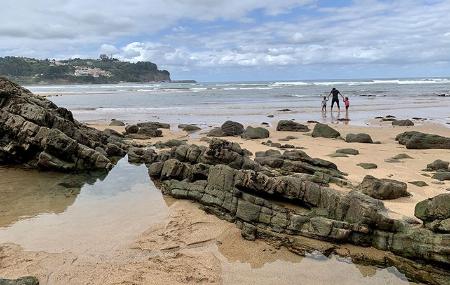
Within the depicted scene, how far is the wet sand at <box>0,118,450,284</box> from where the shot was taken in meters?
7.68

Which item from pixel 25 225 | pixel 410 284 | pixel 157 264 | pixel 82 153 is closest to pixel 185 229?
pixel 157 264

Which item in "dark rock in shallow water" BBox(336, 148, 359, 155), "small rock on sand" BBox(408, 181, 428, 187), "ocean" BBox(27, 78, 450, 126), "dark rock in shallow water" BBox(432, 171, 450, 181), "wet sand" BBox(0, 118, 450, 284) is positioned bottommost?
"ocean" BBox(27, 78, 450, 126)

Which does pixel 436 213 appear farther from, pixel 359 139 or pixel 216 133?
pixel 216 133

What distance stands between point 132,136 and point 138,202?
13.1 metres

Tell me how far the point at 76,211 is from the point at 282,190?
5.37 metres

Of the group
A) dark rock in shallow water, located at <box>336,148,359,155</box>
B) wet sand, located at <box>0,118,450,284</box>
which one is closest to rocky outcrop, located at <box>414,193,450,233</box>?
A: wet sand, located at <box>0,118,450,284</box>

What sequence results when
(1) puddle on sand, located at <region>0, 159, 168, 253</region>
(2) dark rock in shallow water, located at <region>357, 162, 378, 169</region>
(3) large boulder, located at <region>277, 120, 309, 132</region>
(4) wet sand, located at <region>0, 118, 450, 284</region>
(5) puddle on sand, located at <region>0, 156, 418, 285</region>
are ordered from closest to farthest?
(4) wet sand, located at <region>0, 118, 450, 284</region> → (5) puddle on sand, located at <region>0, 156, 418, 285</region> → (1) puddle on sand, located at <region>0, 159, 168, 253</region> → (2) dark rock in shallow water, located at <region>357, 162, 378, 169</region> → (3) large boulder, located at <region>277, 120, 309, 132</region>

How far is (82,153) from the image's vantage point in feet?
53.4

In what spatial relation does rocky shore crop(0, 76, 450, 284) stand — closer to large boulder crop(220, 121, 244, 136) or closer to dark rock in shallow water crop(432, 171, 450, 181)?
dark rock in shallow water crop(432, 171, 450, 181)

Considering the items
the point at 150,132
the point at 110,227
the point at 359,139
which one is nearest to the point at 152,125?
the point at 150,132

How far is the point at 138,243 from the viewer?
9070 millimetres

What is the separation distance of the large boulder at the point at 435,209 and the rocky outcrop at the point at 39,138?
1147 centimetres

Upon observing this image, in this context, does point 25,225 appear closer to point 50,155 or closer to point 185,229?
point 185,229

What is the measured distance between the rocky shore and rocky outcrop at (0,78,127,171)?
0.12 feet
